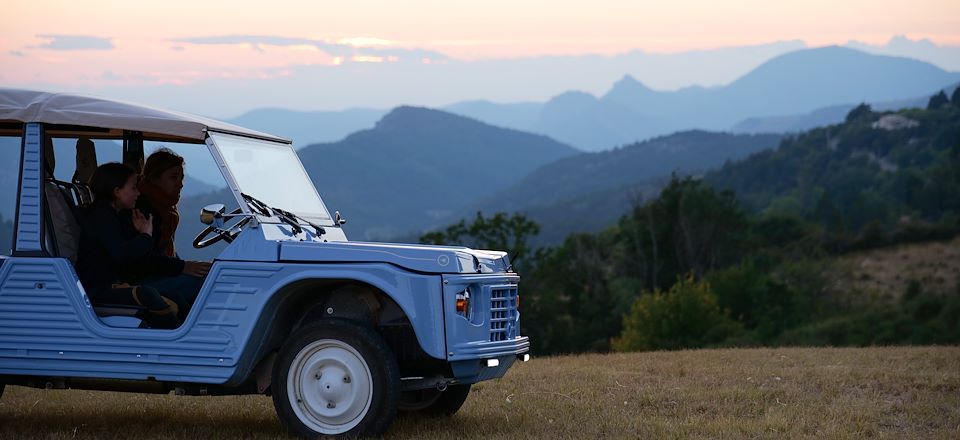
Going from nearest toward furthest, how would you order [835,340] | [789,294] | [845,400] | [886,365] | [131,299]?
[131,299]
[845,400]
[886,365]
[835,340]
[789,294]

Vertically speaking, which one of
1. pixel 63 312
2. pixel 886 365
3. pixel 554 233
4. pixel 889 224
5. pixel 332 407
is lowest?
pixel 554 233

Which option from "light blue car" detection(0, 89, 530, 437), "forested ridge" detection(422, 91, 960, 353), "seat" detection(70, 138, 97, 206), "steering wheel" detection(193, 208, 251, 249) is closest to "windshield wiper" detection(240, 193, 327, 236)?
"light blue car" detection(0, 89, 530, 437)

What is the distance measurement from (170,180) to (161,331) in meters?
1.83

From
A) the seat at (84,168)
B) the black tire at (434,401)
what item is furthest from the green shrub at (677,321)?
the seat at (84,168)

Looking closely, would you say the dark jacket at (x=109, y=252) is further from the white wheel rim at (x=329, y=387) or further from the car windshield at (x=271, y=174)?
the white wheel rim at (x=329, y=387)

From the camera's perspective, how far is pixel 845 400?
9.89 meters

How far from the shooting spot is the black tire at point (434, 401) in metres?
9.12

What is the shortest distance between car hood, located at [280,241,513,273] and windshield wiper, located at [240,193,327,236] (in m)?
0.55

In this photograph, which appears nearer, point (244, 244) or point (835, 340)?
point (244, 244)

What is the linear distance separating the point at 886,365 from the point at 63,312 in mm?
8681

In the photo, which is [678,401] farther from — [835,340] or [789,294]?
[789,294]

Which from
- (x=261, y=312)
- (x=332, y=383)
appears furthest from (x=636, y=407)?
(x=261, y=312)

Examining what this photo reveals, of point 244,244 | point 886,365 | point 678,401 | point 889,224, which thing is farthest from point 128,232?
point 889,224

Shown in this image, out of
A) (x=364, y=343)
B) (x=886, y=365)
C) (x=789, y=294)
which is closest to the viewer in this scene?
(x=364, y=343)
